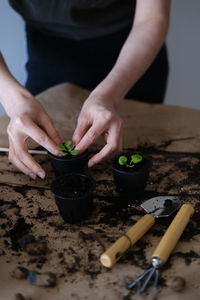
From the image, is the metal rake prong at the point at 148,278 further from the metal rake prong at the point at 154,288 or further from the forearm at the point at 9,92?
the forearm at the point at 9,92

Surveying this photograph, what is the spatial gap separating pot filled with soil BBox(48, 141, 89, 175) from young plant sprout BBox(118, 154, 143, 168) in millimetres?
106

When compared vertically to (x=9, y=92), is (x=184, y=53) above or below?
below

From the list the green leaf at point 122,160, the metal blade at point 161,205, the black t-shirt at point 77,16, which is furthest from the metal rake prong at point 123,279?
the black t-shirt at point 77,16

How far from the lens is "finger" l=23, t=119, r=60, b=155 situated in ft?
2.84

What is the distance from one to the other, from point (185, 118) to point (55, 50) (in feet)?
1.60

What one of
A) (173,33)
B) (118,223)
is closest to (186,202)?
(118,223)

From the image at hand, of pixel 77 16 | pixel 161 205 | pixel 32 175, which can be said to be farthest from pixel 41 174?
pixel 77 16

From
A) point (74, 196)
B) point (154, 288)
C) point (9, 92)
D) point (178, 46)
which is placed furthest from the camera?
point (178, 46)

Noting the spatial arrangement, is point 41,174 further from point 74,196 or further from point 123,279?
point 123,279

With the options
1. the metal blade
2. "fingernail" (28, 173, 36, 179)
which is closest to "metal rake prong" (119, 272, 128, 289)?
the metal blade

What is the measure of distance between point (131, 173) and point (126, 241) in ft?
0.59

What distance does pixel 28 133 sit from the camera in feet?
2.86

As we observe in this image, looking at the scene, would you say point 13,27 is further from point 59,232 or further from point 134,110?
point 59,232

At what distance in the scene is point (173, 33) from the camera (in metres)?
1.87
